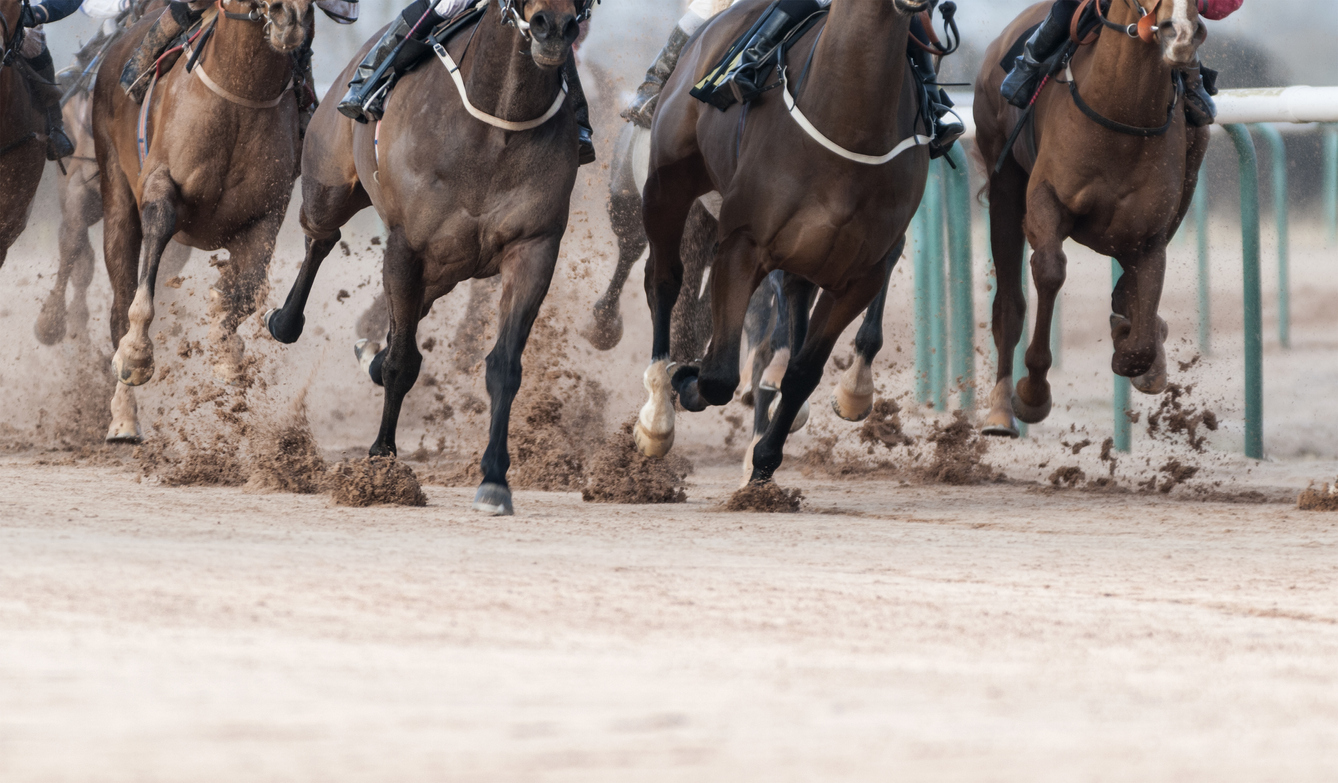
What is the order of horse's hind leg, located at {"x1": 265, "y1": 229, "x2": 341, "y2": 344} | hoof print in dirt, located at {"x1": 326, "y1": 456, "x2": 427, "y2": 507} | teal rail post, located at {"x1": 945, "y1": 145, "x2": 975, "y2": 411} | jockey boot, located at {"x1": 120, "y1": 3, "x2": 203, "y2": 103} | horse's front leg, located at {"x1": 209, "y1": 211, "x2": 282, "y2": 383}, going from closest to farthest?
hoof print in dirt, located at {"x1": 326, "y1": 456, "x2": 427, "y2": 507}
horse's hind leg, located at {"x1": 265, "y1": 229, "x2": 341, "y2": 344}
horse's front leg, located at {"x1": 209, "y1": 211, "x2": 282, "y2": 383}
jockey boot, located at {"x1": 120, "y1": 3, "x2": 203, "y2": 103}
teal rail post, located at {"x1": 945, "y1": 145, "x2": 975, "y2": 411}

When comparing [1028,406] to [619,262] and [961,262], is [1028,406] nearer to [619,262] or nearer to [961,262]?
[961,262]

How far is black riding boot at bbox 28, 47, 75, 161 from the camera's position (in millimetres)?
8406

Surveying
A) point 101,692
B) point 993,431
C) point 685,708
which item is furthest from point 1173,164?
point 101,692

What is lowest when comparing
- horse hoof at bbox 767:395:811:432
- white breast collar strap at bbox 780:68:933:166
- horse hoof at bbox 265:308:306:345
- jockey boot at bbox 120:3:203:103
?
horse hoof at bbox 767:395:811:432

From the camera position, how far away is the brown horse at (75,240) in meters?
10.3

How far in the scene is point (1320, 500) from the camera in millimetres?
6598

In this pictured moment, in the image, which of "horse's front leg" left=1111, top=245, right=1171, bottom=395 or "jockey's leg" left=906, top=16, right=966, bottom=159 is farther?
"horse's front leg" left=1111, top=245, right=1171, bottom=395

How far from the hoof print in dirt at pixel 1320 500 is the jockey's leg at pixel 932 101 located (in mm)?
1990

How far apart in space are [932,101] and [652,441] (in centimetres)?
167

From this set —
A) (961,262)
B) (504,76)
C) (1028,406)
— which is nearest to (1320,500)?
(1028,406)

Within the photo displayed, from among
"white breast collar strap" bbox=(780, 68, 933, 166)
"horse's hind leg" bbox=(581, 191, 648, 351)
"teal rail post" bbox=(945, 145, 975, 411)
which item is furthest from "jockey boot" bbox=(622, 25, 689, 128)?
"teal rail post" bbox=(945, 145, 975, 411)

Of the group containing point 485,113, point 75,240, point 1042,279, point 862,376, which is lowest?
point 862,376

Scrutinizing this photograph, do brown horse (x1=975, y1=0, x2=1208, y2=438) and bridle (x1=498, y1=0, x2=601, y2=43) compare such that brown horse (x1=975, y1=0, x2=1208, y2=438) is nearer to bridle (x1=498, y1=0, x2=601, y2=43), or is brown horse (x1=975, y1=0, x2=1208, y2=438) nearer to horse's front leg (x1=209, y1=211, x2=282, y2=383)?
bridle (x1=498, y1=0, x2=601, y2=43)

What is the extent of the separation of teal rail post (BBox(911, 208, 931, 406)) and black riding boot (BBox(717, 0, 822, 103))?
161 inches
